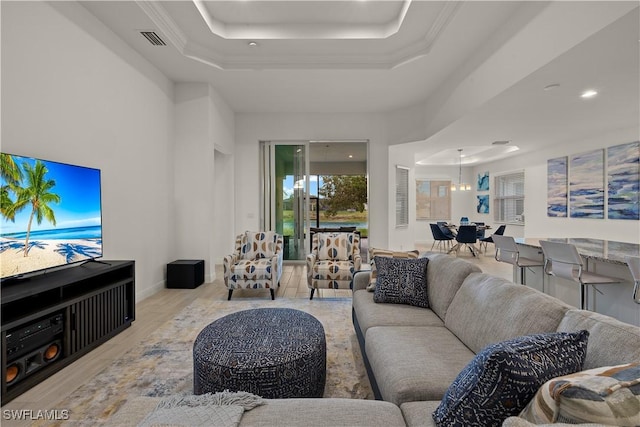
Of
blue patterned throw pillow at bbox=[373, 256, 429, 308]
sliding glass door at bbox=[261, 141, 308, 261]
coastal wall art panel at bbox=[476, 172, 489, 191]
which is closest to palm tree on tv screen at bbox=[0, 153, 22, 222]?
blue patterned throw pillow at bbox=[373, 256, 429, 308]

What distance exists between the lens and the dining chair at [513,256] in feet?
11.7

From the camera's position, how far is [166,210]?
4691 mm

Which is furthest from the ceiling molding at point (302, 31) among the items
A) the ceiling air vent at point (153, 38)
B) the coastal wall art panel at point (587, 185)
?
the coastal wall art panel at point (587, 185)

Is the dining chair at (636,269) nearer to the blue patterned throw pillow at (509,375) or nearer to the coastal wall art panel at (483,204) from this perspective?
the blue patterned throw pillow at (509,375)

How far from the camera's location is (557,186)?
6.86 metres

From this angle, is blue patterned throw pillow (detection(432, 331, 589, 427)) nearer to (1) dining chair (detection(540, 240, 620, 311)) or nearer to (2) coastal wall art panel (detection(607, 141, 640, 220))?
(1) dining chair (detection(540, 240, 620, 311))

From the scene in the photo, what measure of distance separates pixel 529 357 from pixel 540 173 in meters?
8.22

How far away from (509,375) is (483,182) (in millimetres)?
10503

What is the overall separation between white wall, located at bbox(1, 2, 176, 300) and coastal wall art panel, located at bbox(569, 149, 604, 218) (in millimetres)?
7521

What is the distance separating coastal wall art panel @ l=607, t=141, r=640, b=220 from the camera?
16.7 feet

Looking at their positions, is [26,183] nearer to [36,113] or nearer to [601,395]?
[36,113]

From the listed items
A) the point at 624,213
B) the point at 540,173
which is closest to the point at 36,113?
the point at 624,213

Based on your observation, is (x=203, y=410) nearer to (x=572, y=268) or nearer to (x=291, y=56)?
(x=572, y=268)

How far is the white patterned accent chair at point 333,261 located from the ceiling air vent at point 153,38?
3168 millimetres
